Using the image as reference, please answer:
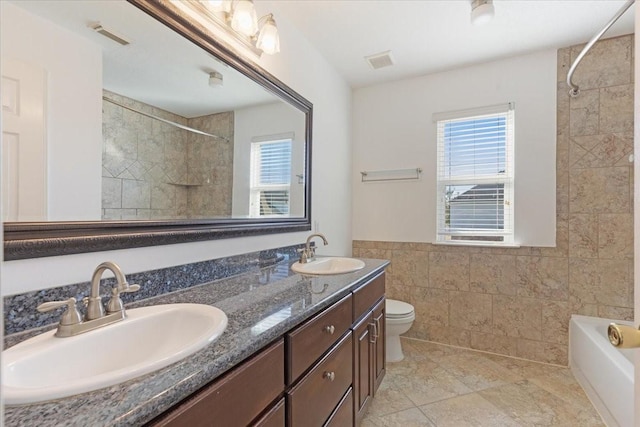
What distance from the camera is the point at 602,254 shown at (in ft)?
7.29

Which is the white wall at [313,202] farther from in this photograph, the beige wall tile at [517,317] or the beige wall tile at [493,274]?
the beige wall tile at [517,317]

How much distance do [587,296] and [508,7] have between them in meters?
2.05

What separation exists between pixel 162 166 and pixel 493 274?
2.49m

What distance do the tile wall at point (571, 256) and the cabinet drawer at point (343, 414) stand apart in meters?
1.54

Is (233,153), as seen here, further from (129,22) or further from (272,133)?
(129,22)

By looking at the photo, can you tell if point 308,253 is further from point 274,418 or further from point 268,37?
point 268,37

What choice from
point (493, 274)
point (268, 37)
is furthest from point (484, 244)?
point (268, 37)

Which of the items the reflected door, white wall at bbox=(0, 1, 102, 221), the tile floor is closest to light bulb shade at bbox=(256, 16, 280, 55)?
white wall at bbox=(0, 1, 102, 221)

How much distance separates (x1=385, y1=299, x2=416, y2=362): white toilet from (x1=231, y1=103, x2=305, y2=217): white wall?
3.29ft

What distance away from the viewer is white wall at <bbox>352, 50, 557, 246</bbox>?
2.38 m

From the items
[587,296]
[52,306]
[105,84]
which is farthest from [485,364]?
[105,84]

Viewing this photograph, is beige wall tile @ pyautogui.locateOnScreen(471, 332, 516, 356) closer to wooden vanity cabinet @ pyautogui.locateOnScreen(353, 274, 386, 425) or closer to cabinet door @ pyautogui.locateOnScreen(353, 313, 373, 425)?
wooden vanity cabinet @ pyautogui.locateOnScreen(353, 274, 386, 425)

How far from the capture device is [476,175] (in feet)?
8.55

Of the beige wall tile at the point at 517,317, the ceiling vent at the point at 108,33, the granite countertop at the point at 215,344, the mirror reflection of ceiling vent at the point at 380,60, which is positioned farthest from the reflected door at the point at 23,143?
the beige wall tile at the point at 517,317
